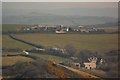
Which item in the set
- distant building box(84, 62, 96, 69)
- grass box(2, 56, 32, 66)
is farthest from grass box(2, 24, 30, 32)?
distant building box(84, 62, 96, 69)

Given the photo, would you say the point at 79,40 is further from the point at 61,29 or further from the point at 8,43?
the point at 8,43

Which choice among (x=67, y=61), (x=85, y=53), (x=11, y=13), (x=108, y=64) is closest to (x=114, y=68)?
(x=108, y=64)

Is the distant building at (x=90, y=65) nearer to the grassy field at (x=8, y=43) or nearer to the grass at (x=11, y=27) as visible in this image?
the grassy field at (x=8, y=43)

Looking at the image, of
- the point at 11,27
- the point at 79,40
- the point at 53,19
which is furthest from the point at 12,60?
the point at 79,40

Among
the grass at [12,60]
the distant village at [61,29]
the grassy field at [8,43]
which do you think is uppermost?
the distant village at [61,29]

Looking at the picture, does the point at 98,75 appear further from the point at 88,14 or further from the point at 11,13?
the point at 11,13

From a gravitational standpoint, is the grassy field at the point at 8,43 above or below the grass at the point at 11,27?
below

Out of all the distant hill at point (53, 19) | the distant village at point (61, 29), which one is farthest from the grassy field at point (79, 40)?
the distant hill at point (53, 19)
